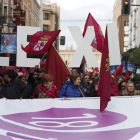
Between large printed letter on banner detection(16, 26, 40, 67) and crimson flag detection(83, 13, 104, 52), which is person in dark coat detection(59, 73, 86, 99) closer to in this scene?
large printed letter on banner detection(16, 26, 40, 67)

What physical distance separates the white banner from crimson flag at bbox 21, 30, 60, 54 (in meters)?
3.41

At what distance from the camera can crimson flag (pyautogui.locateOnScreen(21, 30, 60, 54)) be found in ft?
30.5

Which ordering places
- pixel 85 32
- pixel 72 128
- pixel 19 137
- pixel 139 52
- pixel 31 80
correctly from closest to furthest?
pixel 19 137 < pixel 72 128 < pixel 31 80 < pixel 85 32 < pixel 139 52

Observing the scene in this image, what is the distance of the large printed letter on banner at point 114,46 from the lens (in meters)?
10.2

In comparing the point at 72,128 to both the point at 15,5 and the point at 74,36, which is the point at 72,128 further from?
the point at 15,5

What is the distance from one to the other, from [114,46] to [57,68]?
242 cm

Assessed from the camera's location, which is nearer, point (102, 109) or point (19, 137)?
point (19, 137)

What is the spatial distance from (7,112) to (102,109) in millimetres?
1303

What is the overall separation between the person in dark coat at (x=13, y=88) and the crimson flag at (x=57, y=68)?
1.83 metres

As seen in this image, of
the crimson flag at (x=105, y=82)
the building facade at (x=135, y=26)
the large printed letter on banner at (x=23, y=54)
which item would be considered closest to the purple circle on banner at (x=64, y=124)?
the crimson flag at (x=105, y=82)

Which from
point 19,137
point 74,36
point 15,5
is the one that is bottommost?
point 19,137

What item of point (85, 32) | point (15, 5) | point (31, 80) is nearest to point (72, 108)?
point (31, 80)

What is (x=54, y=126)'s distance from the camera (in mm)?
5074

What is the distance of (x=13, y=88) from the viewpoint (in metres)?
6.98
